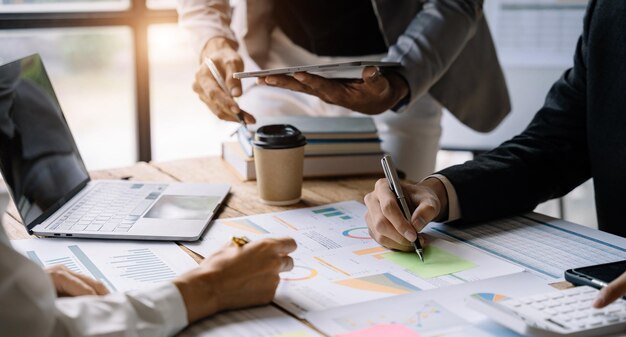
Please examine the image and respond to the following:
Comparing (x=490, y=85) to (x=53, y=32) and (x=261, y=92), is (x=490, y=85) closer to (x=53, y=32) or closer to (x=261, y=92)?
(x=261, y=92)

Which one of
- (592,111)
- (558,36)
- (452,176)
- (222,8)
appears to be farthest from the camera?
(558,36)

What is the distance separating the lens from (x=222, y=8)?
206 centimetres

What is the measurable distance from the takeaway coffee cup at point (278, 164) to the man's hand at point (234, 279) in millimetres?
444

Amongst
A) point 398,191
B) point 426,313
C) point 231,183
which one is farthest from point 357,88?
point 426,313

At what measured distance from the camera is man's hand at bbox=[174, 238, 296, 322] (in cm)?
99

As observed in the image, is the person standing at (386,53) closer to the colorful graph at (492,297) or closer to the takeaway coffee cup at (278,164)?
the takeaway coffee cup at (278,164)

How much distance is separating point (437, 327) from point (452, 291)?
12 centimetres

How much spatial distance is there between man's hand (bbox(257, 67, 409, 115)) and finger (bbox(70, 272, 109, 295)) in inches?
23.3

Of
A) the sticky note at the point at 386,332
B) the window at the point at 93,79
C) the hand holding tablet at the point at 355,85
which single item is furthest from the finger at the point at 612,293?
the window at the point at 93,79

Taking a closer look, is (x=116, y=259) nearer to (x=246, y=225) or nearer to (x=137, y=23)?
(x=246, y=225)

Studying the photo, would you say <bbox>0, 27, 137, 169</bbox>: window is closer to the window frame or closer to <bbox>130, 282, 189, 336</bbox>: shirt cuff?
the window frame

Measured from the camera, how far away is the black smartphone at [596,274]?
1.07 meters

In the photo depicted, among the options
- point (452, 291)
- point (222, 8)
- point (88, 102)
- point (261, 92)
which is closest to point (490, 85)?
point (261, 92)

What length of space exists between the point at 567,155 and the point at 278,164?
0.59 meters
